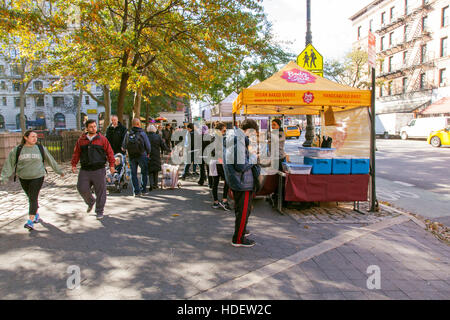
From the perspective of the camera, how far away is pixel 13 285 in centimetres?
345

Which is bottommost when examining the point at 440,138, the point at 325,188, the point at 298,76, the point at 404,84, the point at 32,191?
the point at 325,188

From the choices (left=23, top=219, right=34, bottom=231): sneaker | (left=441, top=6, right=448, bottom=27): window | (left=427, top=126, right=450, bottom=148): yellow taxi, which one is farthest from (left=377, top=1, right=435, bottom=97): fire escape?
(left=23, top=219, right=34, bottom=231): sneaker

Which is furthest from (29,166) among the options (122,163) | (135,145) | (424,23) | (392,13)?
(392,13)

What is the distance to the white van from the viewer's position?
26334 millimetres

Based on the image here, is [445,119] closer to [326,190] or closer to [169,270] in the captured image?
[326,190]

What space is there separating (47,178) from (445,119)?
93.2 ft

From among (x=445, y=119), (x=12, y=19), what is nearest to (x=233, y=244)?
(x=12, y=19)

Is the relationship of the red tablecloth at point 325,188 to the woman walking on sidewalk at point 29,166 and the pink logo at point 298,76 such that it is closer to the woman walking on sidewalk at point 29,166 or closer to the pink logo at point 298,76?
the pink logo at point 298,76

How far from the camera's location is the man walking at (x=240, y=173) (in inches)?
173

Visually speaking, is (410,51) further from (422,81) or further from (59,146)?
(59,146)

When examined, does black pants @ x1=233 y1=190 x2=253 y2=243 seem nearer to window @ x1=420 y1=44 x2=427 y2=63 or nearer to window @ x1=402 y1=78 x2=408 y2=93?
window @ x1=420 y1=44 x2=427 y2=63

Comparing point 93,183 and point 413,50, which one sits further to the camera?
A: point 413,50

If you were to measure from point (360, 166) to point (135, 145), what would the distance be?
5.10 metres

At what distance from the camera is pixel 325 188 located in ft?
20.6
